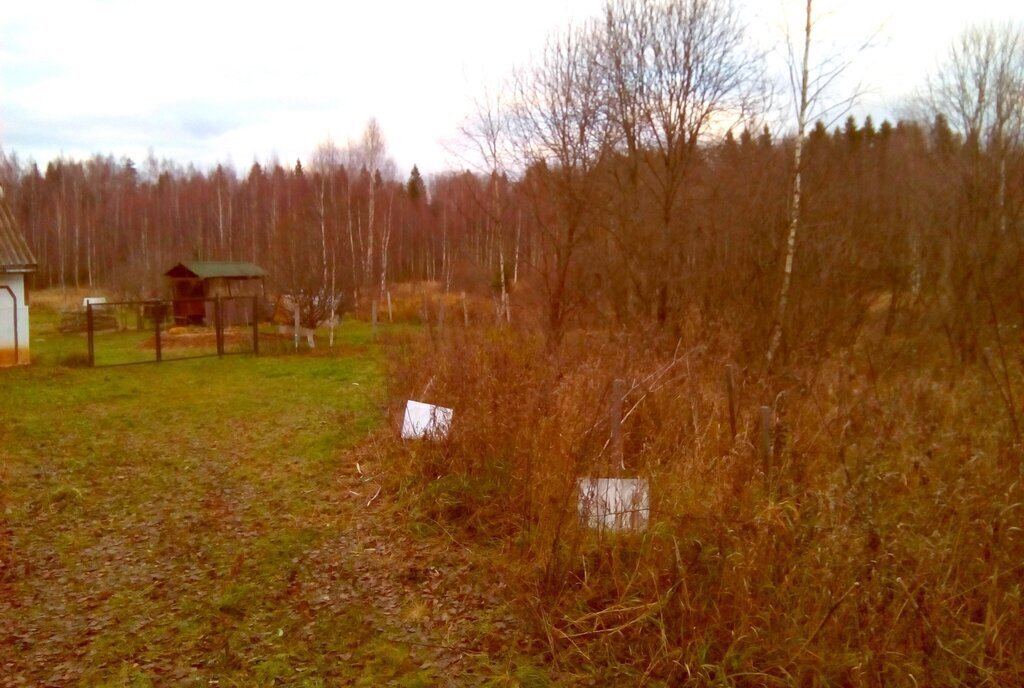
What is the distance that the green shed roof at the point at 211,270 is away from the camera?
1091 inches

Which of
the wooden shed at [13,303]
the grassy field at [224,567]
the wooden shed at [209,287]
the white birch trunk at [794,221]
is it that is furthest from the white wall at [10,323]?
the white birch trunk at [794,221]

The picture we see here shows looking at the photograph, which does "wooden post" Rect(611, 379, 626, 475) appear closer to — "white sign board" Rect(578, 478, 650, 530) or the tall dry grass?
the tall dry grass

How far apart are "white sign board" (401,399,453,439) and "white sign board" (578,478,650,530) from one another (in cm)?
251

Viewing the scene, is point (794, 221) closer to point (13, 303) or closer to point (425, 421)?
point (425, 421)

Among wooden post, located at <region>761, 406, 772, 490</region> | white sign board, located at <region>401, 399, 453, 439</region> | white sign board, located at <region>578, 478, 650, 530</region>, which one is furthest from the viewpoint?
white sign board, located at <region>401, 399, 453, 439</region>

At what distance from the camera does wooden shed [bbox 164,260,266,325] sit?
2627 centimetres

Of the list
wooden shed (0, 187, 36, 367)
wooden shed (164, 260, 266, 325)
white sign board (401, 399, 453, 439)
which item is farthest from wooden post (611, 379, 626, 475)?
wooden shed (164, 260, 266, 325)

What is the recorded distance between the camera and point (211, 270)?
2822cm

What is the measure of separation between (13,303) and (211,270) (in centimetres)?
1256

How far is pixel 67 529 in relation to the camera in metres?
6.58

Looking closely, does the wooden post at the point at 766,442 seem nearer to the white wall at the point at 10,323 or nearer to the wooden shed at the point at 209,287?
the white wall at the point at 10,323

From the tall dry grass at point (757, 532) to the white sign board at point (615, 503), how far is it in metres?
0.08

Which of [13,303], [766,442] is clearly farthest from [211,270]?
[766,442]

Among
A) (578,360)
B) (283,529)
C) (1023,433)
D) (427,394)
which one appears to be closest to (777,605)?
(1023,433)
